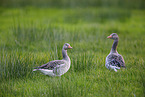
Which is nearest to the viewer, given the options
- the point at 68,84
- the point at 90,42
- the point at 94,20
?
the point at 68,84

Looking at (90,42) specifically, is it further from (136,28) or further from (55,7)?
(55,7)

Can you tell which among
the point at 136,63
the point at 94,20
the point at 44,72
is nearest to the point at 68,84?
the point at 44,72

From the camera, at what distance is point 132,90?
17.3 feet

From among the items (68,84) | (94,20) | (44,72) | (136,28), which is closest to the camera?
(68,84)

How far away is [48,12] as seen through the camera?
66.3ft

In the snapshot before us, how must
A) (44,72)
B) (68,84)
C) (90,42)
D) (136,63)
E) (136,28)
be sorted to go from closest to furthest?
(68,84) → (44,72) → (136,63) → (90,42) → (136,28)

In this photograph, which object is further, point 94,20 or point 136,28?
point 94,20

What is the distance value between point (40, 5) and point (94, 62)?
17.8 m

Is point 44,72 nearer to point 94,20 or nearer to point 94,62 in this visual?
point 94,62

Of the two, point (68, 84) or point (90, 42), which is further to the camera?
point (90, 42)

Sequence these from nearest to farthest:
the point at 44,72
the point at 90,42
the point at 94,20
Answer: the point at 44,72, the point at 90,42, the point at 94,20

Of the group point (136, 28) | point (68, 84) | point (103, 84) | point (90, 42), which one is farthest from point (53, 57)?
point (136, 28)

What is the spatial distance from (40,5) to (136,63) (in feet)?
60.3

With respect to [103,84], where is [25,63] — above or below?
above
